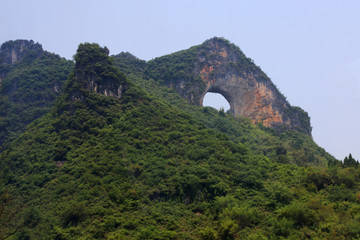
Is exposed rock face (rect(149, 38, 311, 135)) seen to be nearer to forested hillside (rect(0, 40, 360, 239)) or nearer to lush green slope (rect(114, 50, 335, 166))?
lush green slope (rect(114, 50, 335, 166))

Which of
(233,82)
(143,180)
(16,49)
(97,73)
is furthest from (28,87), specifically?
(233,82)

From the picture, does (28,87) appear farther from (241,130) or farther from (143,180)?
(241,130)

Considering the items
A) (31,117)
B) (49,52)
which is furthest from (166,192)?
(49,52)

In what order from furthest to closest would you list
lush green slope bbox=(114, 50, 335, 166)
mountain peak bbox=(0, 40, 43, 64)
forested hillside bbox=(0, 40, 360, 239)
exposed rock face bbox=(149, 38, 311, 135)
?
mountain peak bbox=(0, 40, 43, 64) < exposed rock face bbox=(149, 38, 311, 135) < lush green slope bbox=(114, 50, 335, 166) < forested hillside bbox=(0, 40, 360, 239)

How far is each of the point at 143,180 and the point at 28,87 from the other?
27064 millimetres

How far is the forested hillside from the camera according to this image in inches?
849

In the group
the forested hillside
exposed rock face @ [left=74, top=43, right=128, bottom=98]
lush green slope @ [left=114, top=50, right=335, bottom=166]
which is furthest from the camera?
lush green slope @ [left=114, top=50, right=335, bottom=166]

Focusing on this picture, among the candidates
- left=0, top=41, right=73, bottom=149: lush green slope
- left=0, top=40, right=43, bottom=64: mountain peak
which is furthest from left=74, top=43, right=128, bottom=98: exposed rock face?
left=0, top=40, right=43, bottom=64: mountain peak

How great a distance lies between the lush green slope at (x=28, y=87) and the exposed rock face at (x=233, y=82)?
552 inches

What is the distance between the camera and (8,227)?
23.7 metres

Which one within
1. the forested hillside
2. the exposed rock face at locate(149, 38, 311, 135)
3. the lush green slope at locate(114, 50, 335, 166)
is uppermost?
the exposed rock face at locate(149, 38, 311, 135)

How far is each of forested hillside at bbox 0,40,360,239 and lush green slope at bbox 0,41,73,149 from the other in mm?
4982

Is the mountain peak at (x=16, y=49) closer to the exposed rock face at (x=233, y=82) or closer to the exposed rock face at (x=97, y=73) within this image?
the exposed rock face at (x=233, y=82)

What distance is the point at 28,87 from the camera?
46062 millimetres
